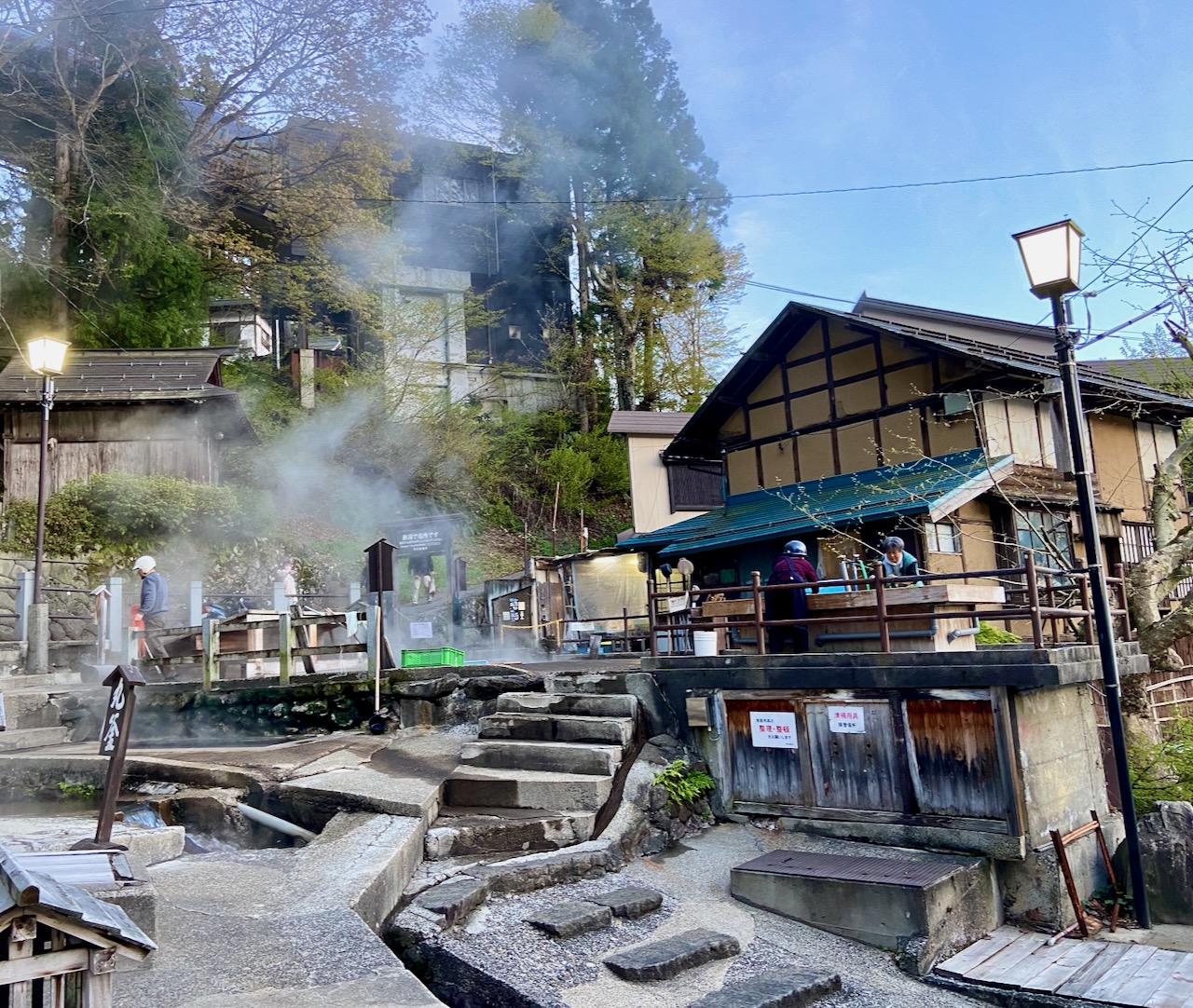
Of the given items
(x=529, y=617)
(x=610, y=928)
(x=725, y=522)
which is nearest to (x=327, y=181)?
(x=529, y=617)

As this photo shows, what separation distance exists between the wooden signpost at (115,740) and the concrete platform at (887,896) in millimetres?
5268

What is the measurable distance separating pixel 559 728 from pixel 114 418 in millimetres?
17432

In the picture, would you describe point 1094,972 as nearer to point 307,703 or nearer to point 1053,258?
point 1053,258

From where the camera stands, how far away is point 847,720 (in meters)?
9.30

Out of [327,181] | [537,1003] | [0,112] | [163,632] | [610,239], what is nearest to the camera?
[537,1003]

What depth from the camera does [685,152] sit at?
37406mm

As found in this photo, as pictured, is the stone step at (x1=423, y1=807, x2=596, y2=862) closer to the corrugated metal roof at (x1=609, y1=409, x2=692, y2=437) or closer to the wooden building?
the wooden building

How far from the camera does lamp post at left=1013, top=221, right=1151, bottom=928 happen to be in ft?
24.9

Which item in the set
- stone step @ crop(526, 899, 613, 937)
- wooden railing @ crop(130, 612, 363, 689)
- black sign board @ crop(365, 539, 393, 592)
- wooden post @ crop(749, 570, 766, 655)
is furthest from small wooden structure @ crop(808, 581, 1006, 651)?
wooden railing @ crop(130, 612, 363, 689)

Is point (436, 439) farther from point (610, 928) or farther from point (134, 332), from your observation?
point (610, 928)

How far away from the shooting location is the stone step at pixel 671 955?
6.02 metres

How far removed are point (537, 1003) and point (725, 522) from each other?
13807mm

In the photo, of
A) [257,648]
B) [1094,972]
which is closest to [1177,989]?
[1094,972]

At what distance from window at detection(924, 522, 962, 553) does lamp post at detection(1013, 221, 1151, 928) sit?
287 inches
